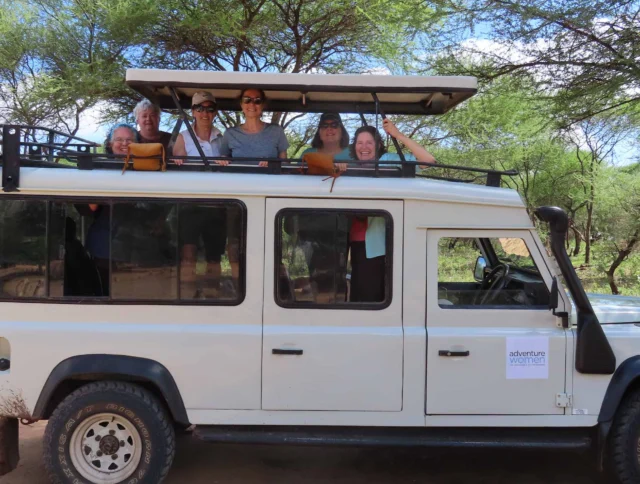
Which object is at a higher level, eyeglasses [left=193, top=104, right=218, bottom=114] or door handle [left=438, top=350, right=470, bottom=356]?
eyeglasses [left=193, top=104, right=218, bottom=114]

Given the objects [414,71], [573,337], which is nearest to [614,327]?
[573,337]

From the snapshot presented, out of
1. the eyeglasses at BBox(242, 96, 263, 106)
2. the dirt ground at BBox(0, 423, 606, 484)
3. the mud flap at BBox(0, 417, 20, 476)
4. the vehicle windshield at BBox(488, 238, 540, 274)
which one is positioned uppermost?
the eyeglasses at BBox(242, 96, 263, 106)

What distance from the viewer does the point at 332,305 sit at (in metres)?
3.76

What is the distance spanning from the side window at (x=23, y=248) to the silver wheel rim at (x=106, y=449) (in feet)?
2.98

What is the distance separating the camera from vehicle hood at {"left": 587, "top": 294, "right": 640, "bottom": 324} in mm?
4000

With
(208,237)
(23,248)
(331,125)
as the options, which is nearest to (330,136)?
(331,125)

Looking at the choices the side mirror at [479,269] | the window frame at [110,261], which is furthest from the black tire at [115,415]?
the side mirror at [479,269]

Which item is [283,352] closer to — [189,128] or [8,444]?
[189,128]

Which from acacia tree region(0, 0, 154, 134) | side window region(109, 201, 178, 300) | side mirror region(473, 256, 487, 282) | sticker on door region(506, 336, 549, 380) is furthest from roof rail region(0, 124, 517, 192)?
acacia tree region(0, 0, 154, 134)

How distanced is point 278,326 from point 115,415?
3.84 feet

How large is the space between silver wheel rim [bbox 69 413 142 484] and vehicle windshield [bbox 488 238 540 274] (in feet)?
8.73

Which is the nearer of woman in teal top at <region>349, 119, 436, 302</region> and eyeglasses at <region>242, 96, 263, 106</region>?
woman in teal top at <region>349, 119, 436, 302</region>

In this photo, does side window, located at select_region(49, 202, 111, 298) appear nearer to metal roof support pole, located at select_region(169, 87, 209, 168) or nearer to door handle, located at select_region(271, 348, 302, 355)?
metal roof support pole, located at select_region(169, 87, 209, 168)

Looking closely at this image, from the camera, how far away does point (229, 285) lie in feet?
12.4
